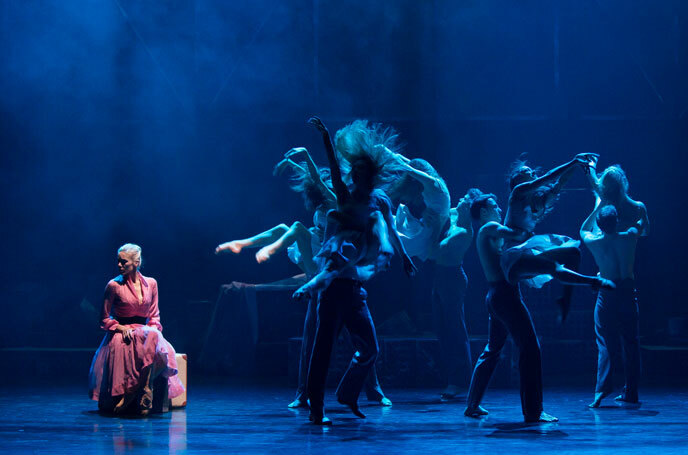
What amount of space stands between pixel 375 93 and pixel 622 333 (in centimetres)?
432

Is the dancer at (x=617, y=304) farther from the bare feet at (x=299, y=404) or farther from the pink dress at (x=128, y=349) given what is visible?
the pink dress at (x=128, y=349)

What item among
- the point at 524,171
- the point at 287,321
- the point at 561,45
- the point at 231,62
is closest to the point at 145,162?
the point at 231,62

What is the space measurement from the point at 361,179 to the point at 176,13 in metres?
5.07

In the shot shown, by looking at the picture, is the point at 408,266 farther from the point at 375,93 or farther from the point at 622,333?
the point at 375,93

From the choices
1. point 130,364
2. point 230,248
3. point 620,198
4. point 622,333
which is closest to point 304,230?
point 230,248

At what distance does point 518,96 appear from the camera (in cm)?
1009

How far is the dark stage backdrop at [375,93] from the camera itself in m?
9.97

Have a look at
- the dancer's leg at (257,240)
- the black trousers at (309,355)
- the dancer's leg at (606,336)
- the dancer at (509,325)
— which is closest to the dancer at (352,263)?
the dancer at (509,325)

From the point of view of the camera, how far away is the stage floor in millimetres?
4773

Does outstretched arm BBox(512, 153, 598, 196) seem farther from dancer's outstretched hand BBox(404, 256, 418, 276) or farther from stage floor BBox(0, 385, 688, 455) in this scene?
stage floor BBox(0, 385, 688, 455)

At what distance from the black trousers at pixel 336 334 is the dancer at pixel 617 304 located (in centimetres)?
192

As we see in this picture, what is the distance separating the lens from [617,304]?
663 centimetres

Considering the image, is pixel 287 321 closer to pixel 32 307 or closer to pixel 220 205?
pixel 220 205

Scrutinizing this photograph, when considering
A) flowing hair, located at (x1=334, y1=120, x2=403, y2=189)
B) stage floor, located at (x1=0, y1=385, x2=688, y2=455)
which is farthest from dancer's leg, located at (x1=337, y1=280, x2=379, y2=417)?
flowing hair, located at (x1=334, y1=120, x2=403, y2=189)
